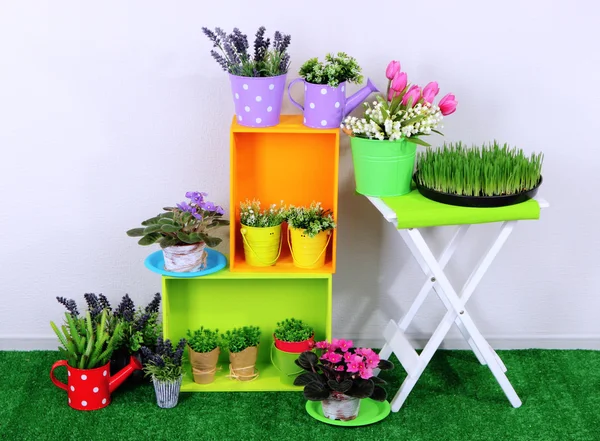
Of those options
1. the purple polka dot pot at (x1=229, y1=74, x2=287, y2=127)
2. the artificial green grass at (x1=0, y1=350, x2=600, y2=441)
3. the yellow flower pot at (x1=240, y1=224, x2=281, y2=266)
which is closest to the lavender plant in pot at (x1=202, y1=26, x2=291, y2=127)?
the purple polka dot pot at (x1=229, y1=74, x2=287, y2=127)

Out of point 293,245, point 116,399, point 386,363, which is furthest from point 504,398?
point 116,399

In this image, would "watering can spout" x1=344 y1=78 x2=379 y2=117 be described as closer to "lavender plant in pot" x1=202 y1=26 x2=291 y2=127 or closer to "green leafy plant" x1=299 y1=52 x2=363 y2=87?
"green leafy plant" x1=299 y1=52 x2=363 y2=87

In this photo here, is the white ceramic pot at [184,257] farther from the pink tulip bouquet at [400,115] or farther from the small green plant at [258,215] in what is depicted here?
the pink tulip bouquet at [400,115]

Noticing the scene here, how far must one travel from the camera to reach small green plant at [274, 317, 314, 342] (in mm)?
2977

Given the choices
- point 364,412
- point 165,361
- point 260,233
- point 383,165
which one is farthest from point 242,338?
point 383,165

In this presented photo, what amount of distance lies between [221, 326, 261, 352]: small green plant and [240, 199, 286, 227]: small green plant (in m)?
0.40

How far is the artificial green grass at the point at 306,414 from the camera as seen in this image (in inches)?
108

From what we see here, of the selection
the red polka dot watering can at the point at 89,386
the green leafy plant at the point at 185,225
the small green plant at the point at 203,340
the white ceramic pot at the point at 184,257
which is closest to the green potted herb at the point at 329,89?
the green leafy plant at the point at 185,225

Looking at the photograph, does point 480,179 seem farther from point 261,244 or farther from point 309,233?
point 261,244

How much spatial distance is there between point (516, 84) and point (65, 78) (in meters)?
1.58

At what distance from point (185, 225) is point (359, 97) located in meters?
0.71

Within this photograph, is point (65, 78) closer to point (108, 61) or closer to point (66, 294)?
point (108, 61)

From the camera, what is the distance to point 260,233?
9.41ft

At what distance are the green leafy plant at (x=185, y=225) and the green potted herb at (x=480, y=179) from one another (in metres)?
0.70
